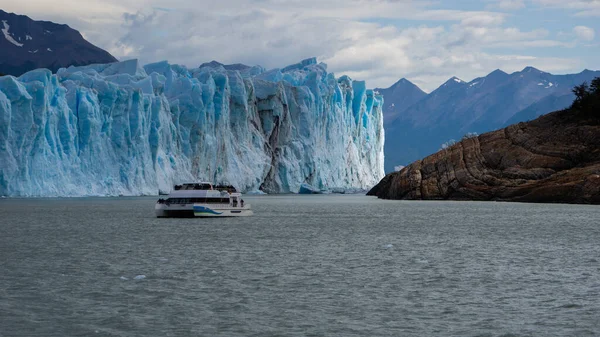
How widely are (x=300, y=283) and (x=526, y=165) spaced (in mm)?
52079

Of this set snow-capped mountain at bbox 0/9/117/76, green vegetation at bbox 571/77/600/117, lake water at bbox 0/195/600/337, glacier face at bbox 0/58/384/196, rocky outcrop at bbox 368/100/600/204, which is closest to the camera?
lake water at bbox 0/195/600/337

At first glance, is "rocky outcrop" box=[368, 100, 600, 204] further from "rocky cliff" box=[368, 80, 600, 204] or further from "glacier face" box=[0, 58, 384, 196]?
"glacier face" box=[0, 58, 384, 196]

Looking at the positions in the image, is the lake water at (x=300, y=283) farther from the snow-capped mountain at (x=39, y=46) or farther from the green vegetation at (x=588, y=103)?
the snow-capped mountain at (x=39, y=46)

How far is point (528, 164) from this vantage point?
68625 mm

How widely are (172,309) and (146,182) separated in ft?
213

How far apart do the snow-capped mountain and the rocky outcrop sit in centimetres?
10910

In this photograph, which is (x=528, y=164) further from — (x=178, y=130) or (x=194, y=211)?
(x=178, y=130)

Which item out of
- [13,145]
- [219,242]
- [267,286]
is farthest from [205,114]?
[267,286]

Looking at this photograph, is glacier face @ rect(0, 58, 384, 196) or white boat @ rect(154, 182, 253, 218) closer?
white boat @ rect(154, 182, 253, 218)

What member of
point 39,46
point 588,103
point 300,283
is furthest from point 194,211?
point 39,46

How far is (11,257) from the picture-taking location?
25375 millimetres

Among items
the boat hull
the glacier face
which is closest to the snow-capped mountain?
the glacier face

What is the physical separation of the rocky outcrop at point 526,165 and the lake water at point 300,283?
2934cm

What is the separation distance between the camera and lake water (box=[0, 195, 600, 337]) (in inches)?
581
